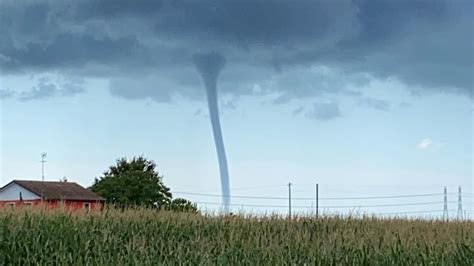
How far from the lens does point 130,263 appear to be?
7.53m

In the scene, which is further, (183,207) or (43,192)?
(43,192)

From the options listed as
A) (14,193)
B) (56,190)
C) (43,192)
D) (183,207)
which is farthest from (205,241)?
(14,193)

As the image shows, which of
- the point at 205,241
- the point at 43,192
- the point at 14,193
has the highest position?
the point at 205,241

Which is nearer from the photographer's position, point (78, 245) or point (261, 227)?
point (78, 245)

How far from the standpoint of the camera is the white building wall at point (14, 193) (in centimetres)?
4022

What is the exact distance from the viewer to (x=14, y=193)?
4169 centimetres

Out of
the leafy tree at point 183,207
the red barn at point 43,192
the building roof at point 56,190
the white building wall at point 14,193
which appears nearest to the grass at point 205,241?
the leafy tree at point 183,207

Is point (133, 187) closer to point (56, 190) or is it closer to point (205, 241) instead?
point (56, 190)

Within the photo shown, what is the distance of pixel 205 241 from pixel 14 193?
33.0 metres

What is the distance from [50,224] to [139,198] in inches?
1306

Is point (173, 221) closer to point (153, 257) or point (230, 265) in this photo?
point (153, 257)

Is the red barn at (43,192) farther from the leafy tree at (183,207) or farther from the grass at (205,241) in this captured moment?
the grass at (205,241)

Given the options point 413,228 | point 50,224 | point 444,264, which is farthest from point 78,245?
point 413,228

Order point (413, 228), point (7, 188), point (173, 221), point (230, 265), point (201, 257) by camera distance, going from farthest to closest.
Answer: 1. point (7, 188)
2. point (413, 228)
3. point (173, 221)
4. point (201, 257)
5. point (230, 265)
